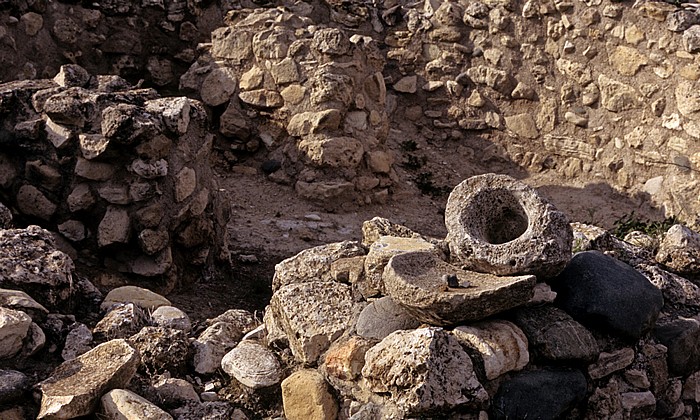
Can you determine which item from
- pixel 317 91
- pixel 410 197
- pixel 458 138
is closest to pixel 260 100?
pixel 317 91

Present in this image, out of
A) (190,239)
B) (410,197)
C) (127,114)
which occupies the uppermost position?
(127,114)

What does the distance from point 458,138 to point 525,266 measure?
18.7ft

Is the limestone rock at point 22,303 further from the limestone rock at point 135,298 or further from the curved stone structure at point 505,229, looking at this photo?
the curved stone structure at point 505,229

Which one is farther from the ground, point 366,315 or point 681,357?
point 366,315

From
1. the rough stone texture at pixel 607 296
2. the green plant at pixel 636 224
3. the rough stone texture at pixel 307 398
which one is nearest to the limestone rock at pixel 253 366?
the rough stone texture at pixel 307 398

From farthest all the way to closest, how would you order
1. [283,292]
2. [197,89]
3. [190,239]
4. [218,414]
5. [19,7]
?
[197,89]
[19,7]
[190,239]
[283,292]
[218,414]

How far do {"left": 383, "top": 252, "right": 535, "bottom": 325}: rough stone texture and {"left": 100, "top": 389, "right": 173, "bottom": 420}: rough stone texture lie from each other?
100cm

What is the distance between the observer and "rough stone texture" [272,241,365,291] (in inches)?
146

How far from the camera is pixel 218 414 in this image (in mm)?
3209

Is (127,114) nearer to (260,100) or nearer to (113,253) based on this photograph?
(113,253)

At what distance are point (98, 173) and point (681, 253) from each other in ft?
11.6

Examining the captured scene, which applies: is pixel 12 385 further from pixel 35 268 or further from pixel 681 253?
pixel 681 253

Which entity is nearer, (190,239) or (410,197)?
(190,239)

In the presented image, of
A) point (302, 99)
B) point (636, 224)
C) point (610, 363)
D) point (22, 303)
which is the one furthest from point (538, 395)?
point (302, 99)
